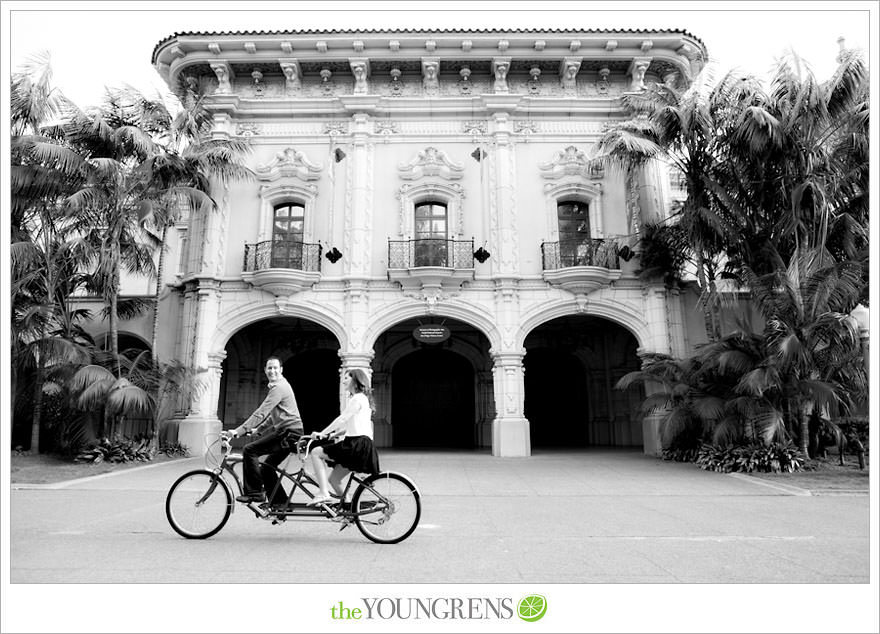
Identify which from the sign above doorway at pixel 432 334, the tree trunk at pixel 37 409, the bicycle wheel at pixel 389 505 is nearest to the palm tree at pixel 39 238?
the tree trunk at pixel 37 409

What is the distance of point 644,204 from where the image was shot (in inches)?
682

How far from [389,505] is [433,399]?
51.6ft

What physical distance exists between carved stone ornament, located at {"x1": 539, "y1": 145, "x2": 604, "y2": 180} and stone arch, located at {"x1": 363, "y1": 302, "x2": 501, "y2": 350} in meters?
4.65

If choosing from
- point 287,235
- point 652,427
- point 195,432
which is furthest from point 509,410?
point 195,432

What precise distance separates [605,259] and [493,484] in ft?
28.1

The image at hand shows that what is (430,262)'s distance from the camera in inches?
657

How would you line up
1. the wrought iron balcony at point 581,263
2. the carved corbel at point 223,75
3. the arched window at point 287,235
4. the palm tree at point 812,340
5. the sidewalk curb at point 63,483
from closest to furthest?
the sidewalk curb at point 63,483, the palm tree at point 812,340, the wrought iron balcony at point 581,263, the arched window at point 287,235, the carved corbel at point 223,75

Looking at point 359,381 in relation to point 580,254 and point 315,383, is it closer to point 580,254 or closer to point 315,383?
point 580,254

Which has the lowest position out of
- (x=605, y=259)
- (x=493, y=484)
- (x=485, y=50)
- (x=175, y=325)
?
(x=493, y=484)

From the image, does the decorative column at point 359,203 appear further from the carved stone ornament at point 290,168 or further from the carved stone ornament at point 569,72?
the carved stone ornament at point 569,72

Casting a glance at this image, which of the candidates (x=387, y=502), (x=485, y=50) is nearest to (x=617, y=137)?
(x=485, y=50)

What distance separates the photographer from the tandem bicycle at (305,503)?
18.0ft

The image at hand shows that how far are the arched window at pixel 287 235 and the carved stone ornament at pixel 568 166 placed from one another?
7.31 metres

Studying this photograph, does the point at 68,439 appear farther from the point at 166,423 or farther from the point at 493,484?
the point at 493,484
